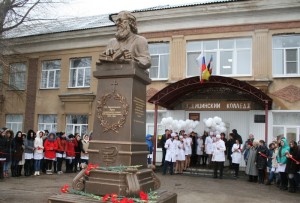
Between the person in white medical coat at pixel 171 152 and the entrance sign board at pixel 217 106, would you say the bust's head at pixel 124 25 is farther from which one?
the entrance sign board at pixel 217 106

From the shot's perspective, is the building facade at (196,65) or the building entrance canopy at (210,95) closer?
the building entrance canopy at (210,95)

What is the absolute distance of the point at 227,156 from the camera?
15.6 meters

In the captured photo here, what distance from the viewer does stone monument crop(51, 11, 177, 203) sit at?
5.95 meters

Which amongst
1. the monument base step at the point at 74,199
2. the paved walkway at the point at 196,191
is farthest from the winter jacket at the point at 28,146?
the monument base step at the point at 74,199

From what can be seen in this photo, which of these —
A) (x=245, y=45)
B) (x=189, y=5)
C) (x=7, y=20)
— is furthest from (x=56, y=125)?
(x=245, y=45)

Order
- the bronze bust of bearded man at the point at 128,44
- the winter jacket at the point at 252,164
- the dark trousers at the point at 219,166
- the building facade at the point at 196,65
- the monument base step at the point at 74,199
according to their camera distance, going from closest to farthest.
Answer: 1. the monument base step at the point at 74,199
2. the bronze bust of bearded man at the point at 128,44
3. the winter jacket at the point at 252,164
4. the dark trousers at the point at 219,166
5. the building facade at the point at 196,65

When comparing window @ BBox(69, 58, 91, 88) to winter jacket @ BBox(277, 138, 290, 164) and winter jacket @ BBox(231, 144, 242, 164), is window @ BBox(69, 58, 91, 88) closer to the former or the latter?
winter jacket @ BBox(231, 144, 242, 164)

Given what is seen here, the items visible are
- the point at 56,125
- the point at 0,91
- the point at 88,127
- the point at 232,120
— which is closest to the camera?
the point at 232,120

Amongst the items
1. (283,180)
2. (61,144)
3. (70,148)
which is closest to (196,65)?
(70,148)

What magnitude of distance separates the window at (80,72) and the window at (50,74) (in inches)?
44.4

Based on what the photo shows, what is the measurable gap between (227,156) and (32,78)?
14.3 meters

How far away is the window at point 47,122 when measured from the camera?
71.8 feet

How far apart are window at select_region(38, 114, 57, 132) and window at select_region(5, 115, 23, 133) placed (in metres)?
1.60

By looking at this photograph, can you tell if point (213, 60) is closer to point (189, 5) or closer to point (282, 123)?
point (189, 5)
